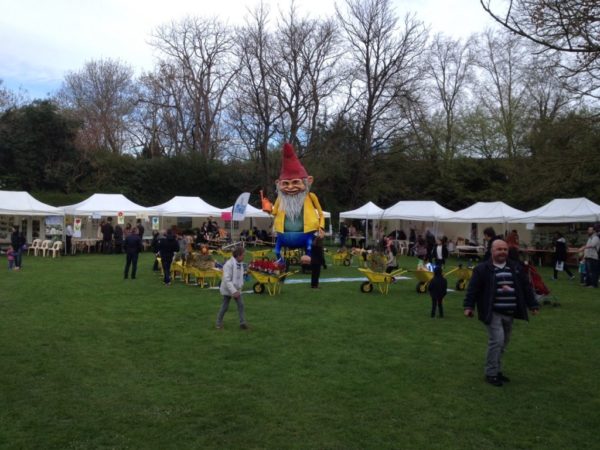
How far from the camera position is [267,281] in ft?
39.6

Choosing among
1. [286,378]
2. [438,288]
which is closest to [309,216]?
[438,288]

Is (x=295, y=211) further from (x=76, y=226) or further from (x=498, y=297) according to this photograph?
(x=76, y=226)

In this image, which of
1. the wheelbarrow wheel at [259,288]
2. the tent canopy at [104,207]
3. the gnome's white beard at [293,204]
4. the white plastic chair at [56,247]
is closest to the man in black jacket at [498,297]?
the wheelbarrow wheel at [259,288]

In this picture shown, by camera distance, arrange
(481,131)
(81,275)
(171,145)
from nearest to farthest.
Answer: (81,275)
(481,131)
(171,145)

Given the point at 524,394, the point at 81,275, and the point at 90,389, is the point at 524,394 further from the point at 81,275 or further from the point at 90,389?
the point at 81,275

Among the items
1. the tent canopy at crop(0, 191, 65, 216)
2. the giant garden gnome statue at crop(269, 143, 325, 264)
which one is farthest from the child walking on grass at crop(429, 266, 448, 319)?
the tent canopy at crop(0, 191, 65, 216)

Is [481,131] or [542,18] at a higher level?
[481,131]

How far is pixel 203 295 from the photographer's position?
12062mm

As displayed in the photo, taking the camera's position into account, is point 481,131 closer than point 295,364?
No

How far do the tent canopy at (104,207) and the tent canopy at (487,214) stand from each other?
1415 cm

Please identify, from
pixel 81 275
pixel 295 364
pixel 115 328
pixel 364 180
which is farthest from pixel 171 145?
pixel 295 364

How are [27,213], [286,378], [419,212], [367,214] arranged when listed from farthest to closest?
[367,214], [419,212], [27,213], [286,378]

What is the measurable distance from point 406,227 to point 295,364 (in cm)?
2411

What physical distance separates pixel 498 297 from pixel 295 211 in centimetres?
1039
